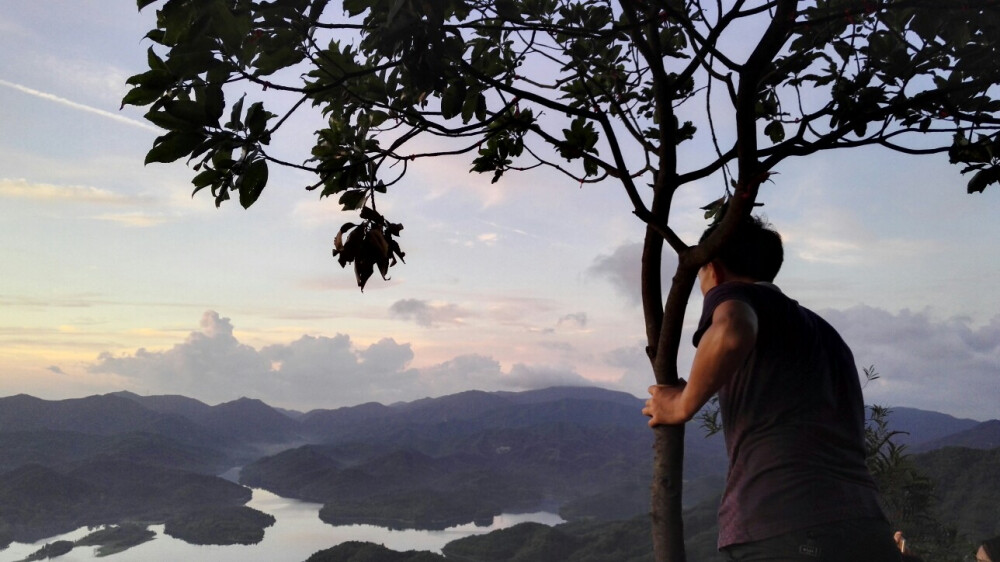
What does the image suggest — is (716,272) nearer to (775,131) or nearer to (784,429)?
(784,429)

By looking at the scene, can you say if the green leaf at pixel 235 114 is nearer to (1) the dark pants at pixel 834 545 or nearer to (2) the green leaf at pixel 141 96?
(2) the green leaf at pixel 141 96

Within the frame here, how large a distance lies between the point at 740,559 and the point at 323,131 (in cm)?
236

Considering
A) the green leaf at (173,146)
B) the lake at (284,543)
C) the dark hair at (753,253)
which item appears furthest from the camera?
the lake at (284,543)

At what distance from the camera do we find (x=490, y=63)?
3.69 m

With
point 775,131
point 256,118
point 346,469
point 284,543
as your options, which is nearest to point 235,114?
point 256,118

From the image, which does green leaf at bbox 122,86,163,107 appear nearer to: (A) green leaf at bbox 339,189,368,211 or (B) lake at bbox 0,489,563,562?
(A) green leaf at bbox 339,189,368,211

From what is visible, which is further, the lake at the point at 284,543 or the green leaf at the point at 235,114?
the lake at the point at 284,543

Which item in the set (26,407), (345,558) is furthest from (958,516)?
(26,407)

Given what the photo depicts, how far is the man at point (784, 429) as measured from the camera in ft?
6.29

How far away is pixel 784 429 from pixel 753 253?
62 cm

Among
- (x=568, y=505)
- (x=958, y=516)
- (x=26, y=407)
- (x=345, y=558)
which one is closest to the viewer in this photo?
(x=958, y=516)

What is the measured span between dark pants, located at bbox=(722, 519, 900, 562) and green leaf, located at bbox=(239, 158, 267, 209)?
180cm

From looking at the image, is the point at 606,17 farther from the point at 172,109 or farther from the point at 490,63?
the point at 172,109

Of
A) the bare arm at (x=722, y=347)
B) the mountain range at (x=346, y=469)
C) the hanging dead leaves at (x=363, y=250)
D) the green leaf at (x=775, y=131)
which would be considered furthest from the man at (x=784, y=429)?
the mountain range at (x=346, y=469)
